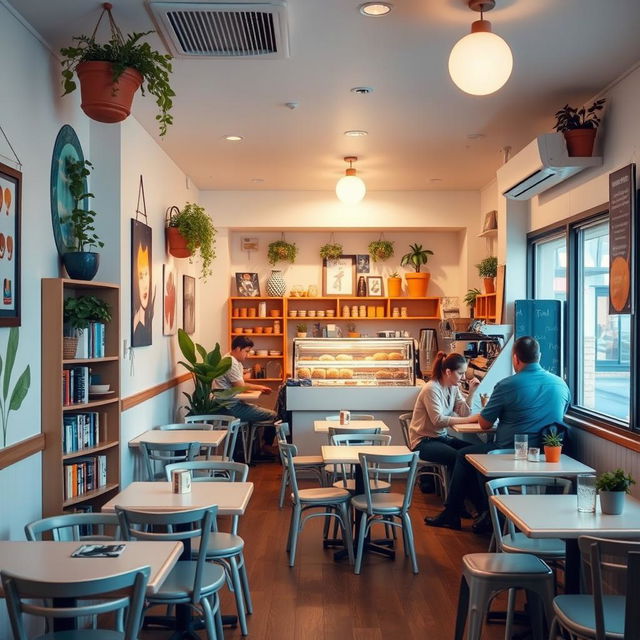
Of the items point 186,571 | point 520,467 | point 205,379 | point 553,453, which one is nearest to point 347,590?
point 520,467

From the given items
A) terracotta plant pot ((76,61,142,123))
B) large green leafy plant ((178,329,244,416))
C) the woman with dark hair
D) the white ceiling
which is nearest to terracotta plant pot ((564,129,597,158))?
the white ceiling

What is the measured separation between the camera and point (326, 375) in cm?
807

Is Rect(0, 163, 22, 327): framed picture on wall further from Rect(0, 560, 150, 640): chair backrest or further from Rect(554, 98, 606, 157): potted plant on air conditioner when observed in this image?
Rect(554, 98, 606, 157): potted plant on air conditioner

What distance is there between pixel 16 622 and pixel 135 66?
293cm

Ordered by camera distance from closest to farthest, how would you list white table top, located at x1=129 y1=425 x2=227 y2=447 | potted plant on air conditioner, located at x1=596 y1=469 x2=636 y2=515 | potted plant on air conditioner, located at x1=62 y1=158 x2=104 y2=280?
1. potted plant on air conditioner, located at x1=596 y1=469 x2=636 y2=515
2. potted plant on air conditioner, located at x1=62 y1=158 x2=104 y2=280
3. white table top, located at x1=129 y1=425 x2=227 y2=447

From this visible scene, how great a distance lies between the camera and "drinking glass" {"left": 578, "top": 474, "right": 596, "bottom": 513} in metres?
3.58

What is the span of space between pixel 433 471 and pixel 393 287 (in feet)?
11.3

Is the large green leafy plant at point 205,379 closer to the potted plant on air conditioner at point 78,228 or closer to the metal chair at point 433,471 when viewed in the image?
the metal chair at point 433,471

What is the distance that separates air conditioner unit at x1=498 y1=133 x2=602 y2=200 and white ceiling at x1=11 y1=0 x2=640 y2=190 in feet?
0.96

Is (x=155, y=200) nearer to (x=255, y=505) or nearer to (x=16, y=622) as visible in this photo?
(x=255, y=505)

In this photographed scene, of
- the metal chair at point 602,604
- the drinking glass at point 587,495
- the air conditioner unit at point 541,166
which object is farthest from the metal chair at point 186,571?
the air conditioner unit at point 541,166

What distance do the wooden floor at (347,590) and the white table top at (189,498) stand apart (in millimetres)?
751

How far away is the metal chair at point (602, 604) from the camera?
8.99 feet

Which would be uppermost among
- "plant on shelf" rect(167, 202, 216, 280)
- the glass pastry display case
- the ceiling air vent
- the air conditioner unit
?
the ceiling air vent
